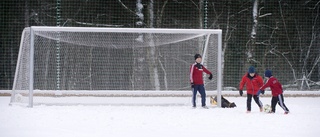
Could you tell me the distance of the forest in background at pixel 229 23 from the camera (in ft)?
48.8

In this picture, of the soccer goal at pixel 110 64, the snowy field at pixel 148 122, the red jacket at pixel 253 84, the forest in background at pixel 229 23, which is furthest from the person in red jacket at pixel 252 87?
the forest in background at pixel 229 23

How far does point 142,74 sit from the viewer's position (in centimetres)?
1146

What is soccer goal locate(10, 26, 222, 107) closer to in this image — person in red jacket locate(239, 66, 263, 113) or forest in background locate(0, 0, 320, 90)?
person in red jacket locate(239, 66, 263, 113)

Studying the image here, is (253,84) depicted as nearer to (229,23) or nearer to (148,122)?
(148,122)

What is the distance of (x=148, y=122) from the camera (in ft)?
24.0

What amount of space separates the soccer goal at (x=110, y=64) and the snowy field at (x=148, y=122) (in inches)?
36.2

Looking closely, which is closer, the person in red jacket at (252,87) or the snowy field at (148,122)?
the snowy field at (148,122)

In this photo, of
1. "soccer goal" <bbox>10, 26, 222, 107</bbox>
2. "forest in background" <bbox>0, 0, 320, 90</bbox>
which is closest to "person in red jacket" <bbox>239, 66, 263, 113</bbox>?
"soccer goal" <bbox>10, 26, 222, 107</bbox>

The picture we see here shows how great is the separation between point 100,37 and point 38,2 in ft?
15.8

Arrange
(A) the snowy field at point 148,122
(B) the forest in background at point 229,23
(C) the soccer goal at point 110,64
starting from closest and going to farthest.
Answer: (A) the snowy field at point 148,122, (C) the soccer goal at point 110,64, (B) the forest in background at point 229,23

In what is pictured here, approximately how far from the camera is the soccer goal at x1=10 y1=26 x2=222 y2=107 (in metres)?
10.9

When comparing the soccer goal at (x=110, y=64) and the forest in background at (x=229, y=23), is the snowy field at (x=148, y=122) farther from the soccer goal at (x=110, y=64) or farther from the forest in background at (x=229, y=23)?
the forest in background at (x=229, y=23)

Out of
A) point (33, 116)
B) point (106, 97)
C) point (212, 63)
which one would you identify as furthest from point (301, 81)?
point (33, 116)

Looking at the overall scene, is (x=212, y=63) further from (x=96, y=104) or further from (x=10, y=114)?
(x=10, y=114)
